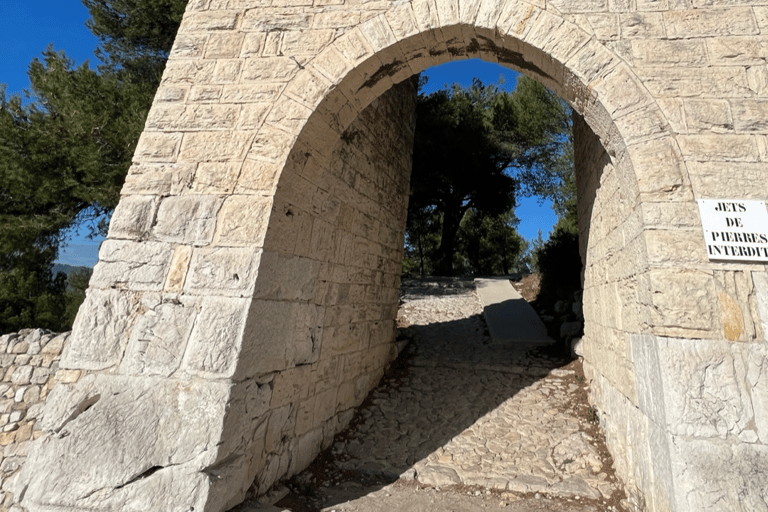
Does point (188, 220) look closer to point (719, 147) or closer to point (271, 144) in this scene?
point (271, 144)

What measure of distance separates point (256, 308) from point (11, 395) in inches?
150

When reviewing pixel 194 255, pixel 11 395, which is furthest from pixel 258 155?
pixel 11 395

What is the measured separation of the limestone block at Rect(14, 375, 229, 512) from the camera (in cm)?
189

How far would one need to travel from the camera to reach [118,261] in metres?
2.34

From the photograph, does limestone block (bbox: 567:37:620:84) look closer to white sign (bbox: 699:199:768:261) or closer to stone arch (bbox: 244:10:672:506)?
stone arch (bbox: 244:10:672:506)

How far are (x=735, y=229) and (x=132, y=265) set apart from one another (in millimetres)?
3592

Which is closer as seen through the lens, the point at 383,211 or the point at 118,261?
the point at 118,261

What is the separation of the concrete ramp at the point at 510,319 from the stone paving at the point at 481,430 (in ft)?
1.19

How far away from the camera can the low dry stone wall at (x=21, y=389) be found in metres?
3.79

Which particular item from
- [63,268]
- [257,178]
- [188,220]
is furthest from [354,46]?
[63,268]

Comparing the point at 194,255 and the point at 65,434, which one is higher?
the point at 194,255

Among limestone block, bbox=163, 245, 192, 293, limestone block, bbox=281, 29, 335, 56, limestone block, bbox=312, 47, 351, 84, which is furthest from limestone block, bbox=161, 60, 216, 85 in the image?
limestone block, bbox=163, 245, 192, 293

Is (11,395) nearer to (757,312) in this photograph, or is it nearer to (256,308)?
(256,308)

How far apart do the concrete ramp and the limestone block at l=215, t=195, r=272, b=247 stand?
4.99 meters
